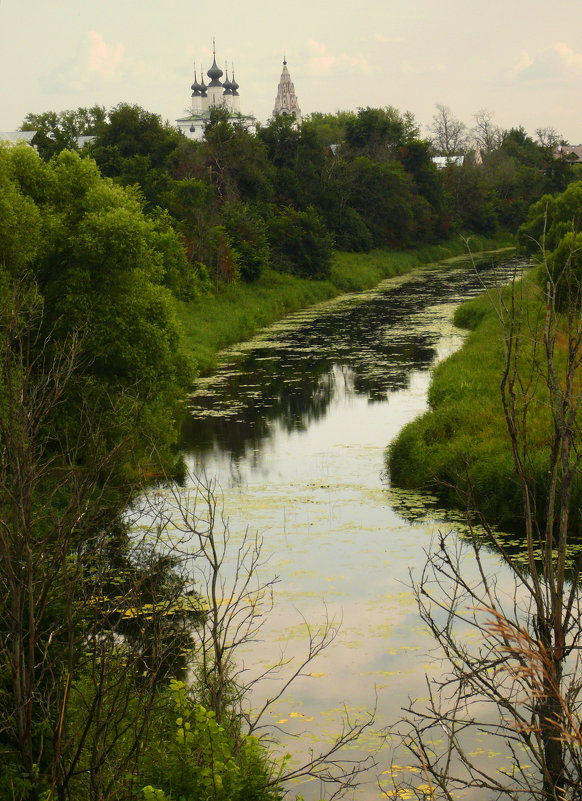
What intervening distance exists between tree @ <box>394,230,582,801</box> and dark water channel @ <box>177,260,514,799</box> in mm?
462

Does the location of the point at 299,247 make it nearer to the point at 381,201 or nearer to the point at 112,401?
the point at 381,201

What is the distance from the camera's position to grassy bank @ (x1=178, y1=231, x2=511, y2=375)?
1352 inches

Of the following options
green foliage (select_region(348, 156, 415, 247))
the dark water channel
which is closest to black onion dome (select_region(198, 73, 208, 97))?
green foliage (select_region(348, 156, 415, 247))

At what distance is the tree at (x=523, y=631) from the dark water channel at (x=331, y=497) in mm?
462

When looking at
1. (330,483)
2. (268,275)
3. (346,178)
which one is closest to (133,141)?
(268,275)

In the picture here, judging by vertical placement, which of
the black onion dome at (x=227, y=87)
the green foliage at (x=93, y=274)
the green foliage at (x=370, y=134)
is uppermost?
the black onion dome at (x=227, y=87)

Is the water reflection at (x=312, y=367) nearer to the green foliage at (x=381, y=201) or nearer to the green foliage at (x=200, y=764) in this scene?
the green foliage at (x=200, y=764)

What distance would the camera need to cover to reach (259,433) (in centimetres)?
2250

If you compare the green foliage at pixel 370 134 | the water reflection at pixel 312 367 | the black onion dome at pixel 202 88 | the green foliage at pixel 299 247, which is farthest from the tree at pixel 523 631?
the black onion dome at pixel 202 88

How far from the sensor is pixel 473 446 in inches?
715

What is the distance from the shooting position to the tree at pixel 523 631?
440 cm

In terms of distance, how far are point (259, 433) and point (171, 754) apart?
50.6 feet

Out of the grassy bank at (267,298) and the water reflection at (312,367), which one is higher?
the grassy bank at (267,298)

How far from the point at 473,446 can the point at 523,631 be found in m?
14.7
